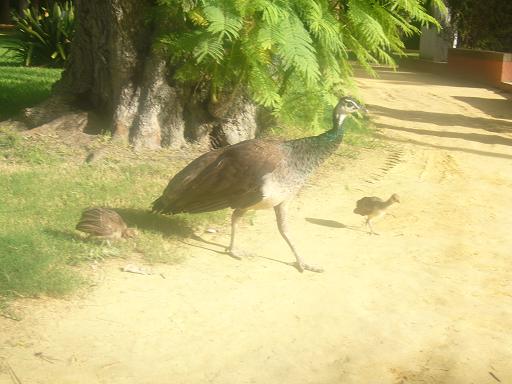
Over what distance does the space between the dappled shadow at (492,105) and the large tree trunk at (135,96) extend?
20.6ft

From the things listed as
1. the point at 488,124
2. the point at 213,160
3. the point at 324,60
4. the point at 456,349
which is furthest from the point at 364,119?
the point at 456,349

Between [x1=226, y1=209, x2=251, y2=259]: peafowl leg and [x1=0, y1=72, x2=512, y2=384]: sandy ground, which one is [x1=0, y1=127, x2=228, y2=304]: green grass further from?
[x1=226, y1=209, x2=251, y2=259]: peafowl leg

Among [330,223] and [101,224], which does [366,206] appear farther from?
[101,224]

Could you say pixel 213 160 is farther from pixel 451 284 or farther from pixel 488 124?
pixel 488 124

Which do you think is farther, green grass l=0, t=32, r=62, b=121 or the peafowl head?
green grass l=0, t=32, r=62, b=121

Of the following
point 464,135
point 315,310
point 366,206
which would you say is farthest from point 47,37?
point 315,310

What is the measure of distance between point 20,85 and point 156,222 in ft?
24.5

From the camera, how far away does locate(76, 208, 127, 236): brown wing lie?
237 inches

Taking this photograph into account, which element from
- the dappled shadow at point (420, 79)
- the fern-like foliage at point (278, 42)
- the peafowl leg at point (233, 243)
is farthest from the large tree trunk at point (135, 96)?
the dappled shadow at point (420, 79)

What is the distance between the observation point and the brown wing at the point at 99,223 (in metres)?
6.02

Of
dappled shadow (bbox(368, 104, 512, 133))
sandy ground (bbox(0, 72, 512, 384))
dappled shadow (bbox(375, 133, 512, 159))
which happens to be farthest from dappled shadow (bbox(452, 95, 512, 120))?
sandy ground (bbox(0, 72, 512, 384))

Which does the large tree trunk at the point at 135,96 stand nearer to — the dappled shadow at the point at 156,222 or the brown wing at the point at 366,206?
the dappled shadow at the point at 156,222

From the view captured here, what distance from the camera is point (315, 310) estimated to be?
534cm

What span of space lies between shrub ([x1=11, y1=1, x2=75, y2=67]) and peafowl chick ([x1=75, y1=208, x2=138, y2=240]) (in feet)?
33.6
